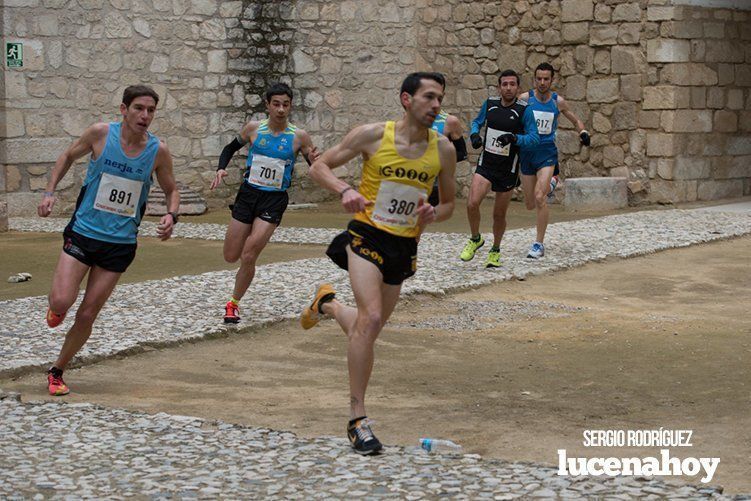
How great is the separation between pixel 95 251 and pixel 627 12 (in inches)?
450

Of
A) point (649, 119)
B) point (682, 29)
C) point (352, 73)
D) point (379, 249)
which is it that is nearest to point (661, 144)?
point (649, 119)

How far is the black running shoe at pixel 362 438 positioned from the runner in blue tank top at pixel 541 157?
6.61 meters

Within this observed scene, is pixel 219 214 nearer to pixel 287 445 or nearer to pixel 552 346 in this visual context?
pixel 552 346

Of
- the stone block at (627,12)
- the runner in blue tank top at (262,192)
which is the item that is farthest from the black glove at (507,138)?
the stone block at (627,12)

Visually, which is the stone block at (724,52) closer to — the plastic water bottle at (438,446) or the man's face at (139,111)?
the man's face at (139,111)

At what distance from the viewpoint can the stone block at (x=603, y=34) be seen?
1684 cm

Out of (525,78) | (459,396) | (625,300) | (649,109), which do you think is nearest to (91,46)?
(525,78)

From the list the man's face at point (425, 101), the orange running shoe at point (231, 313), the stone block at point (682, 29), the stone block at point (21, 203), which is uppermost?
the stone block at point (682, 29)

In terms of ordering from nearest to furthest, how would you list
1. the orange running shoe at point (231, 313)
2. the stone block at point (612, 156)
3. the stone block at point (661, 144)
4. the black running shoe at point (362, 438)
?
the black running shoe at point (362, 438) → the orange running shoe at point (231, 313) → the stone block at point (661, 144) → the stone block at point (612, 156)

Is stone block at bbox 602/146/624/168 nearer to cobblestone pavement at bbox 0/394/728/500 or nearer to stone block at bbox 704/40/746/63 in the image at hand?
stone block at bbox 704/40/746/63

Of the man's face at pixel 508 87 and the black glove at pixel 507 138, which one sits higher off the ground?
the man's face at pixel 508 87

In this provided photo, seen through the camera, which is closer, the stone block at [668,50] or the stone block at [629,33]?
the stone block at [668,50]

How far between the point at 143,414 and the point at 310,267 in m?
5.19

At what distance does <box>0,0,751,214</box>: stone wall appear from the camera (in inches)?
629
